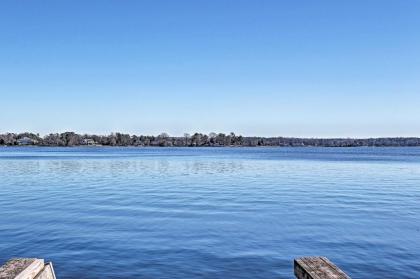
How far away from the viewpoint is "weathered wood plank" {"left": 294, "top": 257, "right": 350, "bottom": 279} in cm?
562

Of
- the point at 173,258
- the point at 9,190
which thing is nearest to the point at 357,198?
the point at 173,258

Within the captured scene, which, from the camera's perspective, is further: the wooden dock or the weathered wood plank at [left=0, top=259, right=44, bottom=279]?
the wooden dock

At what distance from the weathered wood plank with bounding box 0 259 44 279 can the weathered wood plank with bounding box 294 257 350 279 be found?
3800 millimetres

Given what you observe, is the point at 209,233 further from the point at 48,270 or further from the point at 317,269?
the point at 317,269

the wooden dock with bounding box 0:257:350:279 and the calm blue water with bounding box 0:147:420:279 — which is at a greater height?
the wooden dock with bounding box 0:257:350:279

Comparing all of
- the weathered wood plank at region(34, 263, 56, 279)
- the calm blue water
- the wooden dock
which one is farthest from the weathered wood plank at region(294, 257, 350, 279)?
the calm blue water

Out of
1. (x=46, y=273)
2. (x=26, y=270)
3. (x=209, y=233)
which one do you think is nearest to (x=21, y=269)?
(x=26, y=270)

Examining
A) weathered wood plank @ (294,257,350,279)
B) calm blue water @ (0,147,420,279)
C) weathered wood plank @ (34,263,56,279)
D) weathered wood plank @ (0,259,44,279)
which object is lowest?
calm blue water @ (0,147,420,279)

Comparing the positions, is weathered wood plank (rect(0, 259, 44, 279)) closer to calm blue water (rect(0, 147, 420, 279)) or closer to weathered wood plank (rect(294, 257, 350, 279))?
weathered wood plank (rect(294, 257, 350, 279))

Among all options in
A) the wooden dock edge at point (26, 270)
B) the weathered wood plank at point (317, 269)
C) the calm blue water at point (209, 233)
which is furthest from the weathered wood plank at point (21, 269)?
the calm blue water at point (209, 233)

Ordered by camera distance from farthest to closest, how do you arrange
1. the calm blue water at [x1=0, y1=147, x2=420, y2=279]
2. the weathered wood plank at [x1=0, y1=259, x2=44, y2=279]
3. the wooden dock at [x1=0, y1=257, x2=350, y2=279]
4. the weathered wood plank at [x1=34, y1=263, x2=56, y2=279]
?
1. the calm blue water at [x1=0, y1=147, x2=420, y2=279]
2. the weathered wood plank at [x1=34, y1=263, x2=56, y2=279]
3. the wooden dock at [x1=0, y1=257, x2=350, y2=279]
4. the weathered wood plank at [x1=0, y1=259, x2=44, y2=279]

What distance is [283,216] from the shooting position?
2172 centimetres

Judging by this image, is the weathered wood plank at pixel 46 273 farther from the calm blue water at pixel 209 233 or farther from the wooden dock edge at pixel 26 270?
the calm blue water at pixel 209 233

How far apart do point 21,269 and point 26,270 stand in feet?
0.29
